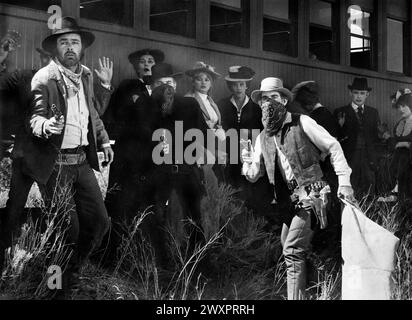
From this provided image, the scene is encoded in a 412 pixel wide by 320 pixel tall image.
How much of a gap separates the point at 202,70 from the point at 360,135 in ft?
5.31

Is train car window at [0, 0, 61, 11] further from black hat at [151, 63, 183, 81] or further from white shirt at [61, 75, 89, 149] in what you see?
black hat at [151, 63, 183, 81]

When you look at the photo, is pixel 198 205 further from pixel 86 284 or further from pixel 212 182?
pixel 86 284

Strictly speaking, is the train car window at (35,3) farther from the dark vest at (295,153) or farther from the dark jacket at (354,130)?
the dark jacket at (354,130)

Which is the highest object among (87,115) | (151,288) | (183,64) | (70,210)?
(183,64)

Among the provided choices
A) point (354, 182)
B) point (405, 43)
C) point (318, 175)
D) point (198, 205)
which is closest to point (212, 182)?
point (198, 205)

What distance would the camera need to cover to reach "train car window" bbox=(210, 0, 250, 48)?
6160 millimetres

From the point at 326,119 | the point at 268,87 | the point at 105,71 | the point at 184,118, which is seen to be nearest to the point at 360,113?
the point at 326,119

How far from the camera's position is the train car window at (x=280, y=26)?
6449mm

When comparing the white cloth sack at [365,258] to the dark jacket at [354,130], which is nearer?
the white cloth sack at [365,258]

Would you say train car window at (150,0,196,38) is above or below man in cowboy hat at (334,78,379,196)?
above

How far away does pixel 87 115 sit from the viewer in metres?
5.72

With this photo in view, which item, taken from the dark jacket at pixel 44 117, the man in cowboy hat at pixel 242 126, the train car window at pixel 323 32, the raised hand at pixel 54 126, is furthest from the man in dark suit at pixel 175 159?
the train car window at pixel 323 32

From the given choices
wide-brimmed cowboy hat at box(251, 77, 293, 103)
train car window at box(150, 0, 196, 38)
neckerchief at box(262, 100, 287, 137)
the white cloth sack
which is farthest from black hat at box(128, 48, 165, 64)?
the white cloth sack

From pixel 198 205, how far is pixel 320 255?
1.07 meters
